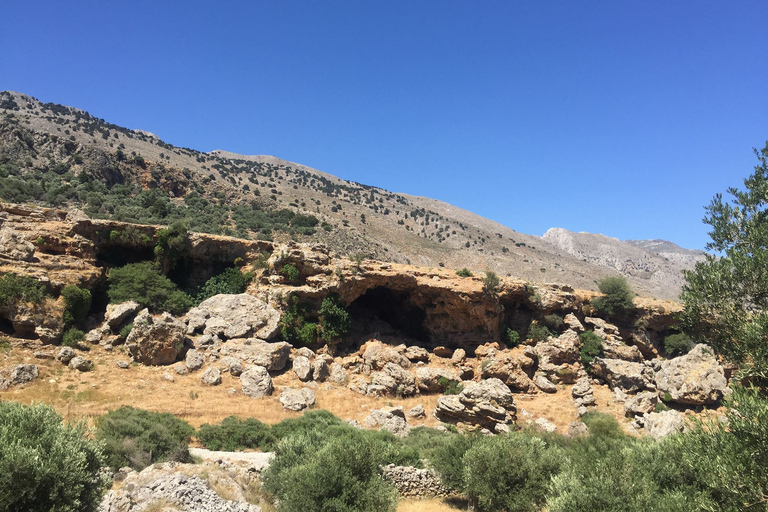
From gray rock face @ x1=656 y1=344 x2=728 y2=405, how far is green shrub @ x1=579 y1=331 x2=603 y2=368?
4424 mm

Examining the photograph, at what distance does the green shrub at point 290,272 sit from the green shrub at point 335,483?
1452cm

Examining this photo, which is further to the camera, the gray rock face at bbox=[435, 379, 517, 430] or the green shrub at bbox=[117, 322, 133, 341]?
the green shrub at bbox=[117, 322, 133, 341]

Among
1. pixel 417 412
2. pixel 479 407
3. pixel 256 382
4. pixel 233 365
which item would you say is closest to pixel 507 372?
pixel 479 407

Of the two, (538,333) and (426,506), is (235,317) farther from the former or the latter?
(538,333)

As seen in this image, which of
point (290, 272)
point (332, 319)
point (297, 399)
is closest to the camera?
point (297, 399)

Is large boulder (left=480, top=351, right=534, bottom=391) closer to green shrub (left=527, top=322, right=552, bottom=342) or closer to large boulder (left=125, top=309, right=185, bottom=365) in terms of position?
green shrub (left=527, top=322, right=552, bottom=342)

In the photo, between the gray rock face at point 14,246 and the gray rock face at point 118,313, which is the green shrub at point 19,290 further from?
the gray rock face at point 118,313

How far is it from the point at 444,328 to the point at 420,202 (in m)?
86.5

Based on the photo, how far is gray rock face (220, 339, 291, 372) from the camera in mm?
19375

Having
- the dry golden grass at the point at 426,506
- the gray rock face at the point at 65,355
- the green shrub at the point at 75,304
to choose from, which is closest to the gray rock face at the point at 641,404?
the dry golden grass at the point at 426,506

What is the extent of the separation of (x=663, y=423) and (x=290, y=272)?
19.0 meters

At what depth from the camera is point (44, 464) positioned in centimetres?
574

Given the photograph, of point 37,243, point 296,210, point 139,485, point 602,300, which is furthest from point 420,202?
point 139,485

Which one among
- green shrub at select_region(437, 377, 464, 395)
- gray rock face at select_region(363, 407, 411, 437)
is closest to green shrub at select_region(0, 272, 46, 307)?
gray rock face at select_region(363, 407, 411, 437)
